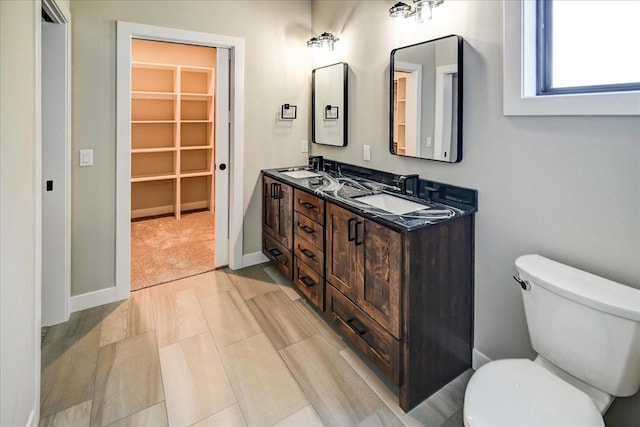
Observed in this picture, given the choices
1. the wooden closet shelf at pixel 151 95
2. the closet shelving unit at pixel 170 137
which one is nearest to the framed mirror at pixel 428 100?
the closet shelving unit at pixel 170 137

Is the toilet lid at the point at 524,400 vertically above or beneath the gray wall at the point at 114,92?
beneath

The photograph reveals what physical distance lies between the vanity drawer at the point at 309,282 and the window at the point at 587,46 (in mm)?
1619

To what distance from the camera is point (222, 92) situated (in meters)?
3.10

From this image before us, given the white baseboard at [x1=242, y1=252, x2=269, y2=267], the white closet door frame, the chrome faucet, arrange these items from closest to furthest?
the chrome faucet < the white closet door frame < the white baseboard at [x1=242, y1=252, x2=269, y2=267]

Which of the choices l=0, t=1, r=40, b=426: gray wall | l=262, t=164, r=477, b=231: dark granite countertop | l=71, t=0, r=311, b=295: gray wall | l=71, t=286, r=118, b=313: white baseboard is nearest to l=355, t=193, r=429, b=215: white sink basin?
l=262, t=164, r=477, b=231: dark granite countertop

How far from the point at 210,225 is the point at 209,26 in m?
2.56

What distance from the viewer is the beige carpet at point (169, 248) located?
3.21m

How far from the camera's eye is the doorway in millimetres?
4594

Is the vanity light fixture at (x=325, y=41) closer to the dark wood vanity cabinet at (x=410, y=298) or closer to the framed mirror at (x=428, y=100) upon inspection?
the framed mirror at (x=428, y=100)

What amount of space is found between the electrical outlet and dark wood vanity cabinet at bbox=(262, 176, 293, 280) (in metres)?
0.63

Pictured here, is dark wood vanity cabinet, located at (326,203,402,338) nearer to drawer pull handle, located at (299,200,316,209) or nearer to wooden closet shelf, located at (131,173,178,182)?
drawer pull handle, located at (299,200,316,209)

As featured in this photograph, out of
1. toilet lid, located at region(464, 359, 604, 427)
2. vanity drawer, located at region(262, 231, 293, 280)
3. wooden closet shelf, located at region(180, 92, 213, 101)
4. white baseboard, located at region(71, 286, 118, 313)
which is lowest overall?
white baseboard, located at region(71, 286, 118, 313)

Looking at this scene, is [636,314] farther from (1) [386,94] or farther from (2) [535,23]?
(1) [386,94]

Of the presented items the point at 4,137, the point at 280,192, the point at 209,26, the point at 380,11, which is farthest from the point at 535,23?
the point at 209,26
